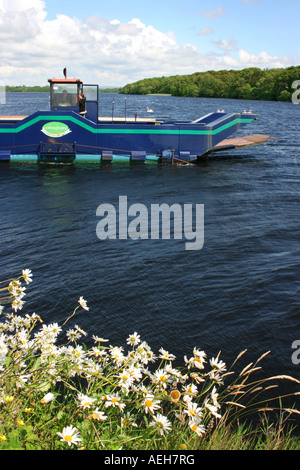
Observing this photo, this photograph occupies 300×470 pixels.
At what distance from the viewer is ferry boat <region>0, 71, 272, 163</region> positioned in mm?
21156

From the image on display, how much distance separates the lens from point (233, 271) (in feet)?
33.2

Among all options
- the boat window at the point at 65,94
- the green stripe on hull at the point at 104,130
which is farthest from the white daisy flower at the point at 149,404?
the boat window at the point at 65,94

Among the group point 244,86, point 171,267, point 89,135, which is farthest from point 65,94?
point 244,86

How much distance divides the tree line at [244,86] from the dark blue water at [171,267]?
104 m

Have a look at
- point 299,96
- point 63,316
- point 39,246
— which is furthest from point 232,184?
point 299,96

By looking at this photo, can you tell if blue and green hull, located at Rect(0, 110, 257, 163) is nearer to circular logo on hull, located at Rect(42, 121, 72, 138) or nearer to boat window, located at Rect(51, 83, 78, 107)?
circular logo on hull, located at Rect(42, 121, 72, 138)

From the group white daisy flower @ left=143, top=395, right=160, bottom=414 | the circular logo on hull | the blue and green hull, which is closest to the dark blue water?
the blue and green hull

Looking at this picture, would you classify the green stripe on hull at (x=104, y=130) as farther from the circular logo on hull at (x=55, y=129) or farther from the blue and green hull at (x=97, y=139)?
the circular logo on hull at (x=55, y=129)

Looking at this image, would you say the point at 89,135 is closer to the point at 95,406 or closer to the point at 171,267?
the point at 171,267

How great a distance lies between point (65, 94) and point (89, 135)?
2.71 metres

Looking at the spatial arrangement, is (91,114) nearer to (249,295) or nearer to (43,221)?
(43,221)

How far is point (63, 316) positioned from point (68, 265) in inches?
91.9

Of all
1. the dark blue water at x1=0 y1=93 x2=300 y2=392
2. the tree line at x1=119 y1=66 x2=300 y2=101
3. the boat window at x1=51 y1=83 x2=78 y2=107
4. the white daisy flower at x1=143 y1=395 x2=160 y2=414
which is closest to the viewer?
the white daisy flower at x1=143 y1=395 x2=160 y2=414

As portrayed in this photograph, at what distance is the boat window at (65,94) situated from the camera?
22.3 meters
